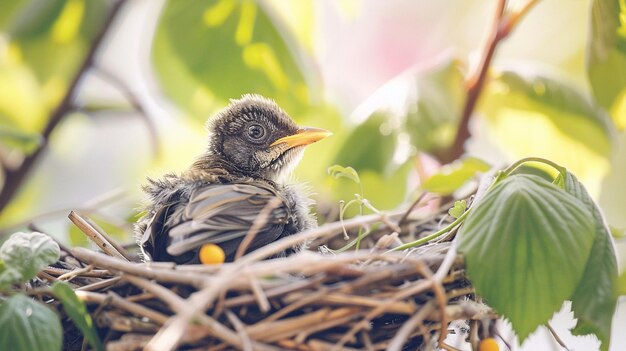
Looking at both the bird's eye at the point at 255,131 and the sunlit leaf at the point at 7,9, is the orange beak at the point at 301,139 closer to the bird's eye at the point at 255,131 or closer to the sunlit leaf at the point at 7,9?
the bird's eye at the point at 255,131

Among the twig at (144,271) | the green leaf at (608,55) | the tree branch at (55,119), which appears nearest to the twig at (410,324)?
the twig at (144,271)

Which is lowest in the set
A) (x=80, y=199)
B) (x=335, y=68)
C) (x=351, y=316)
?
(x=80, y=199)

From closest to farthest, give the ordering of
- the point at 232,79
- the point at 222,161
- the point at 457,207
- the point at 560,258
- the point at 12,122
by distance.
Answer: the point at 560,258, the point at 457,207, the point at 222,161, the point at 232,79, the point at 12,122

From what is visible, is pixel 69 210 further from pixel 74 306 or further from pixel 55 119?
pixel 74 306

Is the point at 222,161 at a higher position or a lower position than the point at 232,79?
lower

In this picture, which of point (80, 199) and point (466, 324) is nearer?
point (466, 324)

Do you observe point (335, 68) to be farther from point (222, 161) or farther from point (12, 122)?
point (12, 122)

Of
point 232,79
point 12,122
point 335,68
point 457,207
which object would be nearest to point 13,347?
point 457,207
